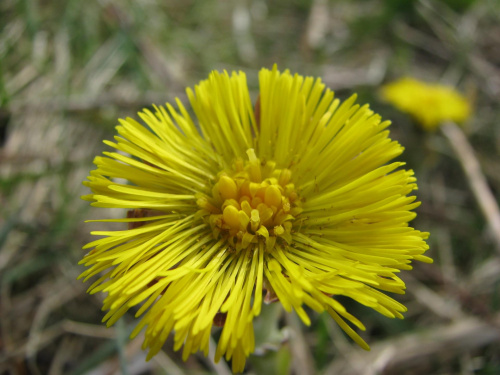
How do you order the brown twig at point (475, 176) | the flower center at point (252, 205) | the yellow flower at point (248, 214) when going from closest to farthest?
the yellow flower at point (248, 214) → the flower center at point (252, 205) → the brown twig at point (475, 176)

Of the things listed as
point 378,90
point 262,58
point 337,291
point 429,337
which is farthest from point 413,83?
point 337,291

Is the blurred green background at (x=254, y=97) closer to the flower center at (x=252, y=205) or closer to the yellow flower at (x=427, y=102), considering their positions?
the yellow flower at (x=427, y=102)

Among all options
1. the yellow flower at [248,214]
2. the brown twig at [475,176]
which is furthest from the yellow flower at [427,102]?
the yellow flower at [248,214]

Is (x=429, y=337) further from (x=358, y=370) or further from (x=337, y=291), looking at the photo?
(x=337, y=291)

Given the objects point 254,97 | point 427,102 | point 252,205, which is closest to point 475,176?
point 427,102

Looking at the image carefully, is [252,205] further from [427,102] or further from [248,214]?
[427,102]

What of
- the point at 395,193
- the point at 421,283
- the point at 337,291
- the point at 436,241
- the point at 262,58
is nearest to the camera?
the point at 337,291
